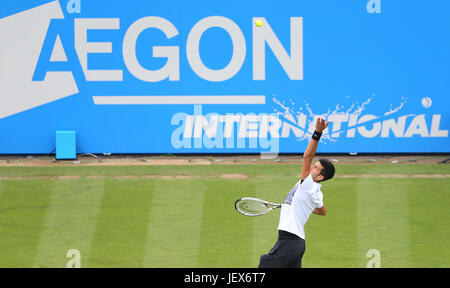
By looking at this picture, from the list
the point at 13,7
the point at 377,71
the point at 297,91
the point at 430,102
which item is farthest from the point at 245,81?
the point at 13,7

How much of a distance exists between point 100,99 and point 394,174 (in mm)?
5910

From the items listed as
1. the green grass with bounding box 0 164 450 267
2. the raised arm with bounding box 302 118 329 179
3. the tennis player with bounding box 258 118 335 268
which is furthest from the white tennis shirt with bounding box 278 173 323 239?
the green grass with bounding box 0 164 450 267

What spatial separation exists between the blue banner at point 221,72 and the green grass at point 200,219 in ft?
3.46

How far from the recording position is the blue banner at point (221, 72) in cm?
1450

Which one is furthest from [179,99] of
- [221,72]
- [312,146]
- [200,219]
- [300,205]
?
[312,146]

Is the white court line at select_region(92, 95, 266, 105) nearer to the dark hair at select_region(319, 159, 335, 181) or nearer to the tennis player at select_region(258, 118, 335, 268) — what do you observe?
the tennis player at select_region(258, 118, 335, 268)

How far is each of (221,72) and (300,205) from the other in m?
7.76

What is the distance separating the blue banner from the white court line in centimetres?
2

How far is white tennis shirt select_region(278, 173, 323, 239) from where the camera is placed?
705 cm

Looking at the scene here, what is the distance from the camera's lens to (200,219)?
1068 centimetres

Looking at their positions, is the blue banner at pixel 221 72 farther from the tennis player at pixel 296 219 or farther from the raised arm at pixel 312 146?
the raised arm at pixel 312 146

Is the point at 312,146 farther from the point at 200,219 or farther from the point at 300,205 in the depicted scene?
the point at 200,219

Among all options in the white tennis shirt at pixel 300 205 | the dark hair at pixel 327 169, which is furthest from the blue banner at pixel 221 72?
the dark hair at pixel 327 169

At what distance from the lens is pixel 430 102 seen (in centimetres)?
1471
